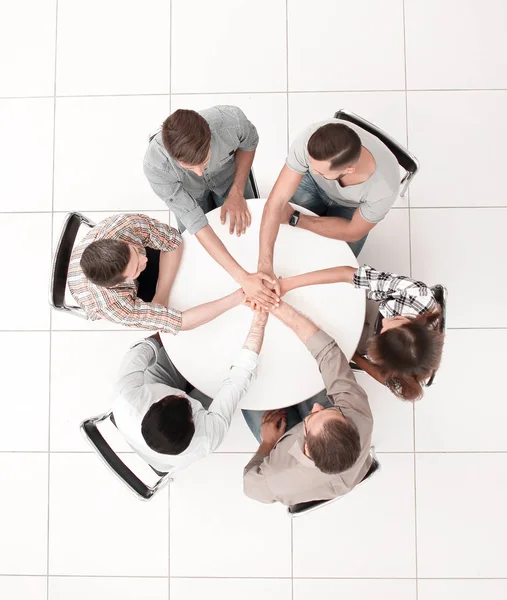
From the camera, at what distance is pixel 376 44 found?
8.34ft

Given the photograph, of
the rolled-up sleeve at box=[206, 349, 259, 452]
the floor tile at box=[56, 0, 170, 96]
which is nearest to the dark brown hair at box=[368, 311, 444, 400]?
the rolled-up sleeve at box=[206, 349, 259, 452]

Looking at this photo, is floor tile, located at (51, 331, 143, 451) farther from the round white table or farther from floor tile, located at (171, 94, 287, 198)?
floor tile, located at (171, 94, 287, 198)

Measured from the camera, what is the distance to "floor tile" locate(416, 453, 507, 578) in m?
2.40

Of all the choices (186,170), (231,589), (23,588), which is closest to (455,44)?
(186,170)

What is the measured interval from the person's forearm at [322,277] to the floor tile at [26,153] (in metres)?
1.48

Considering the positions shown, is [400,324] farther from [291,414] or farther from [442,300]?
[291,414]

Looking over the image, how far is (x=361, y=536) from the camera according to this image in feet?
7.89

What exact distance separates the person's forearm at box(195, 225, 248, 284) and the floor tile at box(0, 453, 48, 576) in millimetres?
1473

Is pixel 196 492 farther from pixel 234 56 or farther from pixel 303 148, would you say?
pixel 234 56

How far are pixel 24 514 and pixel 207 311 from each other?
63.0 inches

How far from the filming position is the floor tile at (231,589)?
2.41 metres

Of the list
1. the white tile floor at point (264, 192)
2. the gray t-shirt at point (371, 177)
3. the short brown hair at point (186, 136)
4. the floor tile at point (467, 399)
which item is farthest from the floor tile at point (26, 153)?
the floor tile at point (467, 399)

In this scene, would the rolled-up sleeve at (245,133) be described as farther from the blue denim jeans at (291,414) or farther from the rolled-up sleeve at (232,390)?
the blue denim jeans at (291,414)

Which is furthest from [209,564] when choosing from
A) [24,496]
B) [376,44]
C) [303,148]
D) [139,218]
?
[376,44]
